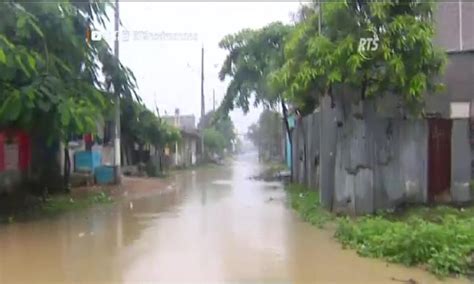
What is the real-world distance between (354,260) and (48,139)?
25.8ft

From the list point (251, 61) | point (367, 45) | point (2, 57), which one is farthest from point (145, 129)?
point (367, 45)

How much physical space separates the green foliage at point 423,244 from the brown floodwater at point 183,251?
207 millimetres

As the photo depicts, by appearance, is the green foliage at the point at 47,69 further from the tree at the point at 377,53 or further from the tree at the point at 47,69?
the tree at the point at 377,53

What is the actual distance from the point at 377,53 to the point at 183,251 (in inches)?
193

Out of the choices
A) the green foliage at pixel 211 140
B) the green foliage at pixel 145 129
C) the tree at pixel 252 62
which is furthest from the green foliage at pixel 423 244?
the green foliage at pixel 211 140

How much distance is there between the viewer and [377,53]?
33.8 ft

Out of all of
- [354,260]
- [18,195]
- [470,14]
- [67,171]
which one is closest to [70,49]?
[18,195]

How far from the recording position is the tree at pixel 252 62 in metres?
23.2

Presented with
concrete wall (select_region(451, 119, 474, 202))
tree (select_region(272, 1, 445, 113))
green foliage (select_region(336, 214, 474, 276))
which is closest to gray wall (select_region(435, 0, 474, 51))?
concrete wall (select_region(451, 119, 474, 202))

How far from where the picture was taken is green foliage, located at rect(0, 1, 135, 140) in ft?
37.3

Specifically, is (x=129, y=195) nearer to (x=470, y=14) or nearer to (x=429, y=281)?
(x=470, y=14)

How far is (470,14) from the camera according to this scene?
16219 mm

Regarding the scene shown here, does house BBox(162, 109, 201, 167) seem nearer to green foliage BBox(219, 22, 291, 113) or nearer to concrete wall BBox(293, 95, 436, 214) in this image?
green foliage BBox(219, 22, 291, 113)

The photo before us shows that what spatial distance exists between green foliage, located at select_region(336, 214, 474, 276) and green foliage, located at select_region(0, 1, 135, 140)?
657cm
